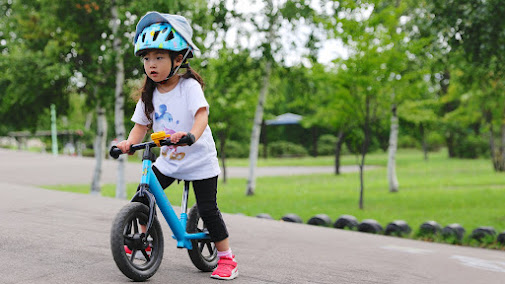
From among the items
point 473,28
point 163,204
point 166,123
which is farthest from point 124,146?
point 473,28

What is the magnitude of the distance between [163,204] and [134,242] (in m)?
0.33

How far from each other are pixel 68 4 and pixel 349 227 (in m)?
9.97

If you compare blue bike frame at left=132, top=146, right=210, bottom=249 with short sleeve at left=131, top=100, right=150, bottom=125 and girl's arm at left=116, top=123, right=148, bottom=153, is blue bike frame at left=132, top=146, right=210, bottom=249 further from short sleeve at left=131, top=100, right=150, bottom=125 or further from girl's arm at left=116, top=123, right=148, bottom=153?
short sleeve at left=131, top=100, right=150, bottom=125

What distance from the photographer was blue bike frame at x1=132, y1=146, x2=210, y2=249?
3357mm

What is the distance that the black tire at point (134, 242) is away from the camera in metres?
3.11

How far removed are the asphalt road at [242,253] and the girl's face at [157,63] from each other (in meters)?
1.39

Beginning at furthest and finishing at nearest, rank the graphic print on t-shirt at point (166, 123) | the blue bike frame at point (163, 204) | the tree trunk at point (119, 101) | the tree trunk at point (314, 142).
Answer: the tree trunk at point (314, 142) → the tree trunk at point (119, 101) → the graphic print on t-shirt at point (166, 123) → the blue bike frame at point (163, 204)

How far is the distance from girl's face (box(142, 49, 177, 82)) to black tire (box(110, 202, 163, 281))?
0.88m

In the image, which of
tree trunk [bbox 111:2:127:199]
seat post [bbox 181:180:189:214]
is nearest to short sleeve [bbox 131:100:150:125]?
seat post [bbox 181:180:189:214]

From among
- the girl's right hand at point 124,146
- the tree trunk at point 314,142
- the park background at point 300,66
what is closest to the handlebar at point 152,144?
the girl's right hand at point 124,146

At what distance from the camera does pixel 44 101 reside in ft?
53.0

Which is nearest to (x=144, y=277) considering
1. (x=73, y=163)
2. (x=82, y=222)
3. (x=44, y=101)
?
(x=82, y=222)

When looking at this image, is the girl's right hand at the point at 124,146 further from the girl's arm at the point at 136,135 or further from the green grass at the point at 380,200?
the green grass at the point at 380,200

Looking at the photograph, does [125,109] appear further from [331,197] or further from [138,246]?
[138,246]
